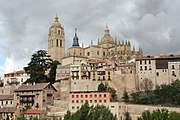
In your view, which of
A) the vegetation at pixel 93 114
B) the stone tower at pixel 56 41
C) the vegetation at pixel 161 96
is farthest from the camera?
the stone tower at pixel 56 41

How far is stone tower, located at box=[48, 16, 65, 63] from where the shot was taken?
104188 mm

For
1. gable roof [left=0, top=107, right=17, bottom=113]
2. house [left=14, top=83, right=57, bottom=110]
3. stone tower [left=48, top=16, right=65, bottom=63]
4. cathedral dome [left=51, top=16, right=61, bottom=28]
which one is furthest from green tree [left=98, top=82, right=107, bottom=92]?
cathedral dome [left=51, top=16, right=61, bottom=28]

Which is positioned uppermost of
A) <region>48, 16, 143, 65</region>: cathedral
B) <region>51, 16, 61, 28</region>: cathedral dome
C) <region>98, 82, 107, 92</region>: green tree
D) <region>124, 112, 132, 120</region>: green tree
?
<region>51, 16, 61, 28</region>: cathedral dome

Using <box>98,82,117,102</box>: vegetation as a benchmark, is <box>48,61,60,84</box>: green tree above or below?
above

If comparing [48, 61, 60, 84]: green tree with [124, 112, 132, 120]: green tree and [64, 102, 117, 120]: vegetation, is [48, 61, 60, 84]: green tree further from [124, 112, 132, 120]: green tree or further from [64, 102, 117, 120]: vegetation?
[64, 102, 117, 120]: vegetation

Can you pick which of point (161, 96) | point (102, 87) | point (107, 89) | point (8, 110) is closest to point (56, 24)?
point (102, 87)

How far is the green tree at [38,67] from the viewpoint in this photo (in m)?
74.0

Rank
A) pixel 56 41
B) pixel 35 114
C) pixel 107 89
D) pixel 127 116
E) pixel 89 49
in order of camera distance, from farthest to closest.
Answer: pixel 56 41 < pixel 89 49 < pixel 107 89 < pixel 35 114 < pixel 127 116

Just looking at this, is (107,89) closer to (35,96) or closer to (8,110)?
(35,96)

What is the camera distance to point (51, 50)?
105m

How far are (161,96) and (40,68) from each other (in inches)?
1185

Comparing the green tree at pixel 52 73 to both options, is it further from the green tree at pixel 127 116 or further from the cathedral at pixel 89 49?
the green tree at pixel 127 116

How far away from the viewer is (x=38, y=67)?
77188mm

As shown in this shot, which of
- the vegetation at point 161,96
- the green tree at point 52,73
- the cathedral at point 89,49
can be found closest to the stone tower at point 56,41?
the cathedral at point 89,49
